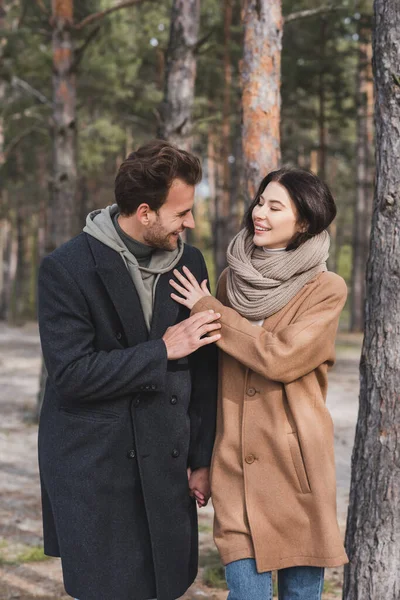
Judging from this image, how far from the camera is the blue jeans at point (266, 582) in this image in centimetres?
295

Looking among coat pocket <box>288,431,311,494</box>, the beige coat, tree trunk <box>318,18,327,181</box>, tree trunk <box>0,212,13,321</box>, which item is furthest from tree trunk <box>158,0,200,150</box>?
tree trunk <box>0,212,13,321</box>

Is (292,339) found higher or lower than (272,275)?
lower

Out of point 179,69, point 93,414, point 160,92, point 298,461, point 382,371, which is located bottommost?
point 298,461

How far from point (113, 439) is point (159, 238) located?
2.57 feet

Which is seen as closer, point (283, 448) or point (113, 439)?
point (283, 448)

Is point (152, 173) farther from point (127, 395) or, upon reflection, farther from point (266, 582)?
point (266, 582)

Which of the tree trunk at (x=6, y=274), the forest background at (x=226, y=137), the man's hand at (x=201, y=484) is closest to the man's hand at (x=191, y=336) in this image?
the man's hand at (x=201, y=484)

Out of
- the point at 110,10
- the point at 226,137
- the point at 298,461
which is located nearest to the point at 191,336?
the point at 298,461

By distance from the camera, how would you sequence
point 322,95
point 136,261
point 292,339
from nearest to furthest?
point 292,339
point 136,261
point 322,95

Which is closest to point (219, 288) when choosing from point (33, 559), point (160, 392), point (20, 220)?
point (160, 392)

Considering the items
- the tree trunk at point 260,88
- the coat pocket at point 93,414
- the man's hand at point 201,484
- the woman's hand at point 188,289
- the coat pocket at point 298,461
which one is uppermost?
the tree trunk at point 260,88

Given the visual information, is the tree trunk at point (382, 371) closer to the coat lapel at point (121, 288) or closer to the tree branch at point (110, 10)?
the coat lapel at point (121, 288)

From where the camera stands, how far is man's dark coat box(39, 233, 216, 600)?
298 cm

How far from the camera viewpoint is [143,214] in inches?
118
